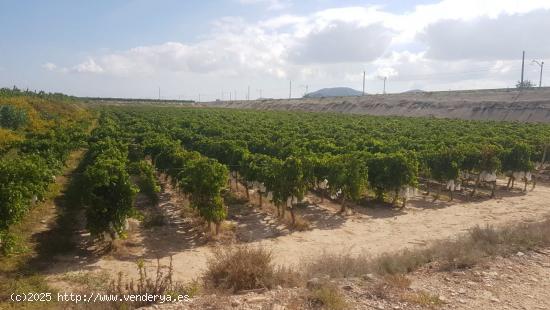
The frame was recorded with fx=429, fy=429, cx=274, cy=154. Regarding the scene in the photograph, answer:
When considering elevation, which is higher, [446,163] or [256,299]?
[446,163]

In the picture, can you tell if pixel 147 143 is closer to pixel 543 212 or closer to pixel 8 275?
pixel 8 275

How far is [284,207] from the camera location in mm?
A: 19812

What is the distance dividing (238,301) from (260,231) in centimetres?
969

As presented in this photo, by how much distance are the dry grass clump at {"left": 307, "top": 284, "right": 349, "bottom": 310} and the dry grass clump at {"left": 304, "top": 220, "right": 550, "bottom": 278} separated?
5.82ft

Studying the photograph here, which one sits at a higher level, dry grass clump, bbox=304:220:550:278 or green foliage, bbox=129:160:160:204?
green foliage, bbox=129:160:160:204

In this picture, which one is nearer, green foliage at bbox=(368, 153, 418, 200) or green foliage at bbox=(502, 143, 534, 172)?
green foliage at bbox=(368, 153, 418, 200)

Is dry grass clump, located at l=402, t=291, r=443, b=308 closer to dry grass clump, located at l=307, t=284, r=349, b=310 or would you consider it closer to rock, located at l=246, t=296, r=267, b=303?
dry grass clump, located at l=307, t=284, r=349, b=310

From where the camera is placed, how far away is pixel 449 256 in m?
11.3

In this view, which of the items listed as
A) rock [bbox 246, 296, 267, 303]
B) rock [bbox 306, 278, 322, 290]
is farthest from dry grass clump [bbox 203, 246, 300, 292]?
rock [bbox 246, 296, 267, 303]

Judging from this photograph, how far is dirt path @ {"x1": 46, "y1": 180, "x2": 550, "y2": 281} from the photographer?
581 inches

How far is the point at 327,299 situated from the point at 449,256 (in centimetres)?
464

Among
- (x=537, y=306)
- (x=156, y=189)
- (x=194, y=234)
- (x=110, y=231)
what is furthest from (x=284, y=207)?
(x=537, y=306)

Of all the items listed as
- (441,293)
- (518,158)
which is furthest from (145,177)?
(518,158)

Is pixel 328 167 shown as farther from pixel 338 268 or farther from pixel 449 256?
pixel 338 268
